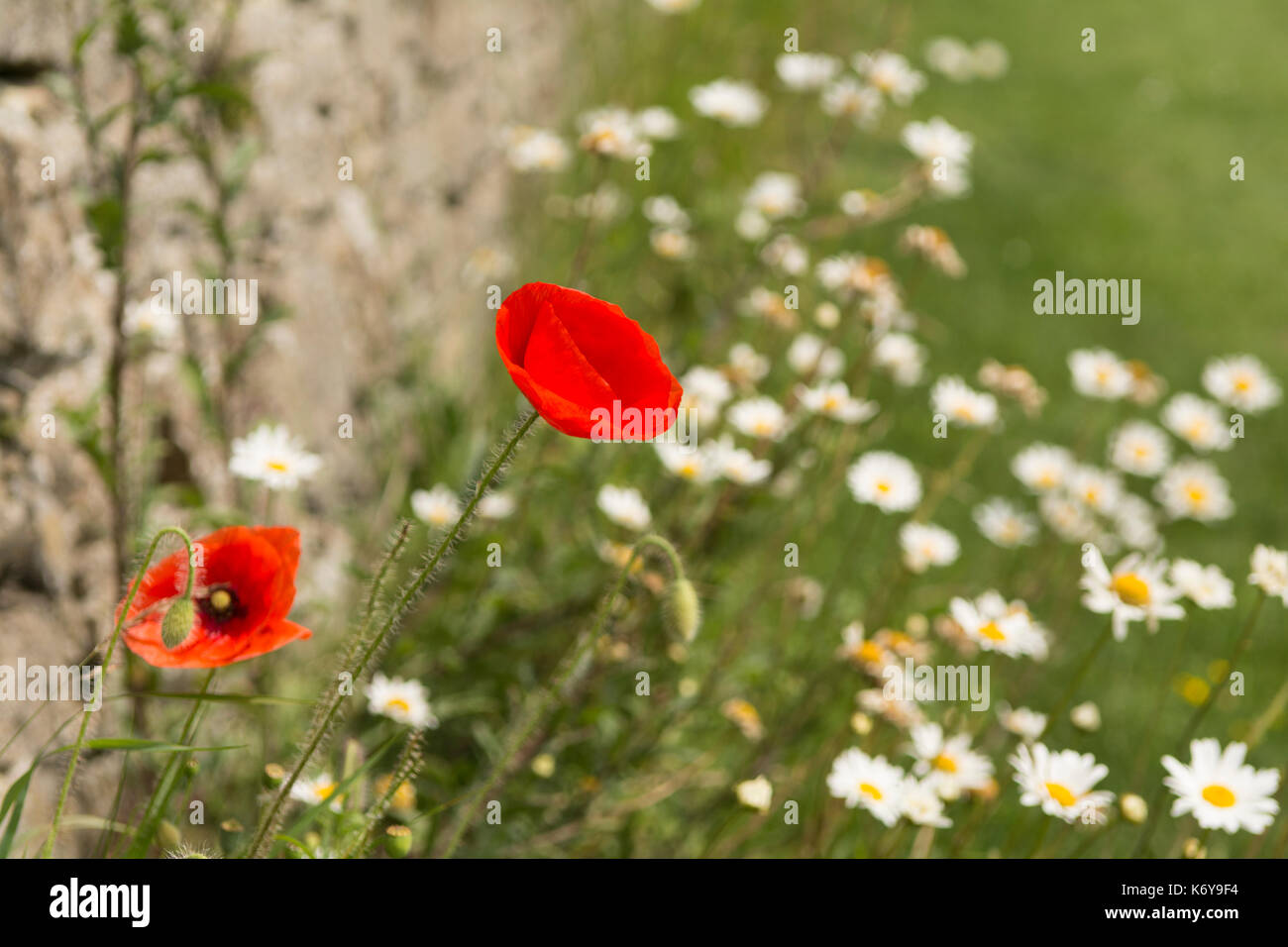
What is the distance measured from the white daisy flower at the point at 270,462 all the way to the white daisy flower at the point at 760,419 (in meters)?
0.90

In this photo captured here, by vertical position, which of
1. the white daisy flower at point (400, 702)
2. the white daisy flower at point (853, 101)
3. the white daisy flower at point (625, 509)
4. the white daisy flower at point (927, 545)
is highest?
the white daisy flower at point (853, 101)

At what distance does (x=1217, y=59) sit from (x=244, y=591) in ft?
24.2

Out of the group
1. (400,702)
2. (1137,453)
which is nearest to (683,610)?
(400,702)

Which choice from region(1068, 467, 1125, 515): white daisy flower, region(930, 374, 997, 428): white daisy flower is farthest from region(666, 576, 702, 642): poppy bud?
region(1068, 467, 1125, 515): white daisy flower

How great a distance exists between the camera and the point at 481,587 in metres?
2.21

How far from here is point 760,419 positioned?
7.57 feet

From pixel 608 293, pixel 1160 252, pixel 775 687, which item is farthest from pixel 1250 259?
pixel 775 687

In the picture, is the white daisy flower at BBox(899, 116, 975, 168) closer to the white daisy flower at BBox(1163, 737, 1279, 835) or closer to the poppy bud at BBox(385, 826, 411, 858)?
the white daisy flower at BBox(1163, 737, 1279, 835)

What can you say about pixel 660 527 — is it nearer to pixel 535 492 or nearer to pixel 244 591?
pixel 535 492

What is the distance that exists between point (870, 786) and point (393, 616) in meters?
0.92

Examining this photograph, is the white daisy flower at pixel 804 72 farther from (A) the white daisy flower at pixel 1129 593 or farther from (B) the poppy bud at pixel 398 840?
(B) the poppy bud at pixel 398 840

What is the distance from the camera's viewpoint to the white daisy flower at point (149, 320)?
1.79 metres

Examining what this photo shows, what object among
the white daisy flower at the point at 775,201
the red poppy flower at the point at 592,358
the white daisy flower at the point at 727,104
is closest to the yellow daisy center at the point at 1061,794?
the red poppy flower at the point at 592,358
